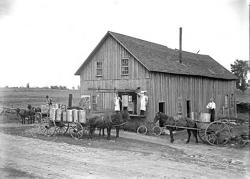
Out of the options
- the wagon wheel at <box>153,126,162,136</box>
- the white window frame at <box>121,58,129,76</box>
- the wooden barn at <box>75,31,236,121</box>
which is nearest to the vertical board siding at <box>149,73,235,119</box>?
the wooden barn at <box>75,31,236,121</box>

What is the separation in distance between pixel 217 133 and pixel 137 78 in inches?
316

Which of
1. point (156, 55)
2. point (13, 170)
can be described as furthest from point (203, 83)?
point (13, 170)

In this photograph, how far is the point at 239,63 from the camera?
157ft

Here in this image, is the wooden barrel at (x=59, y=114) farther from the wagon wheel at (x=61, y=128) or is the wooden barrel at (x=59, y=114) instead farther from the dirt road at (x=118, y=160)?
the dirt road at (x=118, y=160)

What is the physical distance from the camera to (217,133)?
14.9 meters

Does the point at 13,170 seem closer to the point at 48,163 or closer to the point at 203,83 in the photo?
the point at 48,163

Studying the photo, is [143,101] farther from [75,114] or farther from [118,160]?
[118,160]

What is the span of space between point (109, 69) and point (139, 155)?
12.2m

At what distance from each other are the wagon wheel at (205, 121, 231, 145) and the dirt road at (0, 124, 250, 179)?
74 centimetres

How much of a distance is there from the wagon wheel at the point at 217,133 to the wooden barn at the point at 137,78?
6116 mm

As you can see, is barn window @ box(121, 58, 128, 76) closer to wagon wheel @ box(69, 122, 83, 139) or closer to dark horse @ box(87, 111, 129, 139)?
dark horse @ box(87, 111, 129, 139)

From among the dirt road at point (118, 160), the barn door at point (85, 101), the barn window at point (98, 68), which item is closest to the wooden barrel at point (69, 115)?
the dirt road at point (118, 160)

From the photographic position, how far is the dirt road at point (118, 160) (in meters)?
8.49

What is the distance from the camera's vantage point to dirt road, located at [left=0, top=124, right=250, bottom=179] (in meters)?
8.49
